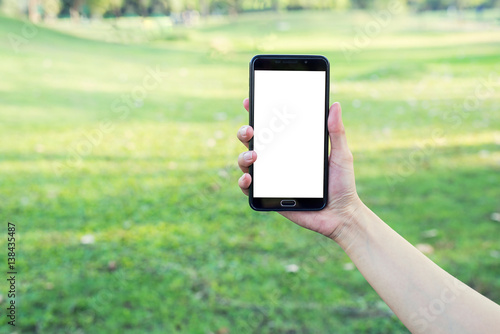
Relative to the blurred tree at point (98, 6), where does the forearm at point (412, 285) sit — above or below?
above

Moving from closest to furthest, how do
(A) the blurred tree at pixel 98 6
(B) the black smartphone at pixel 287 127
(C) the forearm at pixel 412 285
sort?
(C) the forearm at pixel 412 285 < (B) the black smartphone at pixel 287 127 < (A) the blurred tree at pixel 98 6

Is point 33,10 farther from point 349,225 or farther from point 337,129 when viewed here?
point 349,225

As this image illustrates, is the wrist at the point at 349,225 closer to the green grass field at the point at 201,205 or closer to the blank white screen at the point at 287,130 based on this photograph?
the blank white screen at the point at 287,130

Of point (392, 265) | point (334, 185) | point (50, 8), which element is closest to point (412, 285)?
point (392, 265)

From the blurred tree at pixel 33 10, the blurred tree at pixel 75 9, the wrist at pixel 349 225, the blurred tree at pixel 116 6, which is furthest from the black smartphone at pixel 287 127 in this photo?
the blurred tree at pixel 75 9

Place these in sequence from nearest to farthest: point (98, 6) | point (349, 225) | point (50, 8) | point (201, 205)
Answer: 1. point (349, 225)
2. point (201, 205)
3. point (50, 8)
4. point (98, 6)

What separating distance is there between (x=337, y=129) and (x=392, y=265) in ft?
1.41

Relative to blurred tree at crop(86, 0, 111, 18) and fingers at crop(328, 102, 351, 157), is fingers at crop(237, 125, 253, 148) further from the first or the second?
blurred tree at crop(86, 0, 111, 18)

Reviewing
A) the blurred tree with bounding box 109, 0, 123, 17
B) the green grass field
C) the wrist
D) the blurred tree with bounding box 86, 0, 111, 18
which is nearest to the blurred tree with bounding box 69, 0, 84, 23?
the blurred tree with bounding box 86, 0, 111, 18

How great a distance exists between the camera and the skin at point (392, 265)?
3.58 ft

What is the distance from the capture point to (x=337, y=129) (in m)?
1.40

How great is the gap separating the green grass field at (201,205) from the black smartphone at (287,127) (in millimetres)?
1156

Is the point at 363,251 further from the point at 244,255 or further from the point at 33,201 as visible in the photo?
the point at 33,201

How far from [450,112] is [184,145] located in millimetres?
3772
